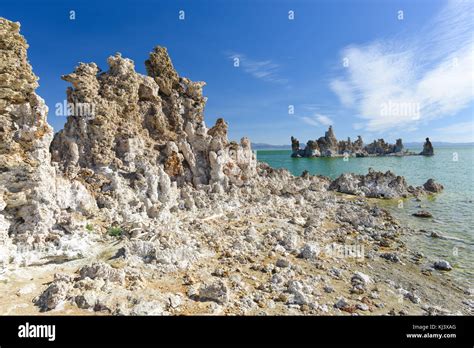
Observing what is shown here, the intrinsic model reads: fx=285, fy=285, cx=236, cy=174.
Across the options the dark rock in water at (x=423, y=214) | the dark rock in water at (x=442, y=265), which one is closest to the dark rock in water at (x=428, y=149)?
the dark rock in water at (x=423, y=214)

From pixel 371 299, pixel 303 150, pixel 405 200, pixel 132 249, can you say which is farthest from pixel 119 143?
pixel 303 150

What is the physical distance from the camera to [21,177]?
13.2 m

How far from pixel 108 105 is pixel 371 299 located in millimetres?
20584

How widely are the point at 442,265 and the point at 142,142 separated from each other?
21641 mm

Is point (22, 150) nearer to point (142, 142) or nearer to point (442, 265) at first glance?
point (142, 142)

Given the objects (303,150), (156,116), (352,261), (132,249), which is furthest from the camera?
→ (303,150)

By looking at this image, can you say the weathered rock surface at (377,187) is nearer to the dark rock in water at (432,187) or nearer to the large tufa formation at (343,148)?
the dark rock in water at (432,187)

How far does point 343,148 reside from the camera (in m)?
171

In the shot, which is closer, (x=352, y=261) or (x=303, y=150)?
(x=352, y=261)

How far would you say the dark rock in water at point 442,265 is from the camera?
15531mm

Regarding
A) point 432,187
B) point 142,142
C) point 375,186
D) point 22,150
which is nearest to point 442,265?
point 142,142

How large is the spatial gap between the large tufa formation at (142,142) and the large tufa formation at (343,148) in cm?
13638
